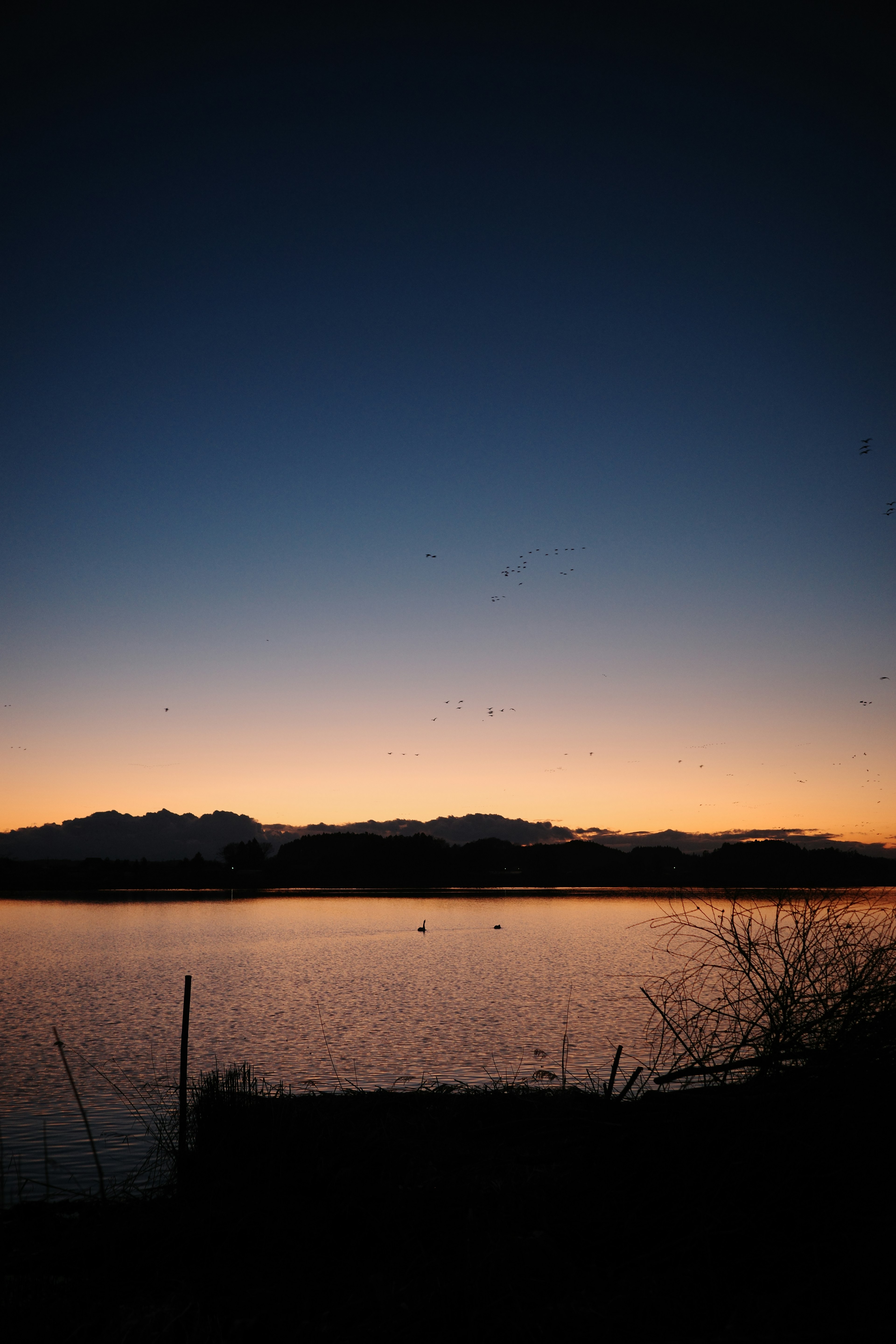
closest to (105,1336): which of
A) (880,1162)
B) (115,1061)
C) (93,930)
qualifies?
(880,1162)

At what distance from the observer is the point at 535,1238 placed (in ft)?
29.9

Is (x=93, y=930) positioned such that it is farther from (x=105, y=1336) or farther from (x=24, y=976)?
(x=105, y=1336)

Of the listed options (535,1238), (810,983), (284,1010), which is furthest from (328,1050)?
(810,983)

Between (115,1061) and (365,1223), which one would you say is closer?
(365,1223)

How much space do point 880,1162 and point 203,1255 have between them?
24.5 feet

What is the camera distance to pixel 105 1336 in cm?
789

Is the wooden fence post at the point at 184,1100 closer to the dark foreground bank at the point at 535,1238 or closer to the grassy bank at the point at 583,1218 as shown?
the grassy bank at the point at 583,1218

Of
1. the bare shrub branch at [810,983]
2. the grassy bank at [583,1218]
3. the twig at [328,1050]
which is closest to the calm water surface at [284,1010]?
the twig at [328,1050]

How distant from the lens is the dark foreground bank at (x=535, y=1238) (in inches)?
302

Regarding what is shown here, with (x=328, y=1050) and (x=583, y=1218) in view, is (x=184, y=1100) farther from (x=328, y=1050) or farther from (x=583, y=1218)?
(x=328, y=1050)

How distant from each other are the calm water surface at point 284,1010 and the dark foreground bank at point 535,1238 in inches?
156

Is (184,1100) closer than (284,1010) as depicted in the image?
Yes

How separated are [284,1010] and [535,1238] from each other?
1303 inches

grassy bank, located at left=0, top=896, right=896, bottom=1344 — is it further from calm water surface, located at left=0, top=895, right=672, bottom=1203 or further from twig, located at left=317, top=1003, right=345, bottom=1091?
twig, located at left=317, top=1003, right=345, bottom=1091
